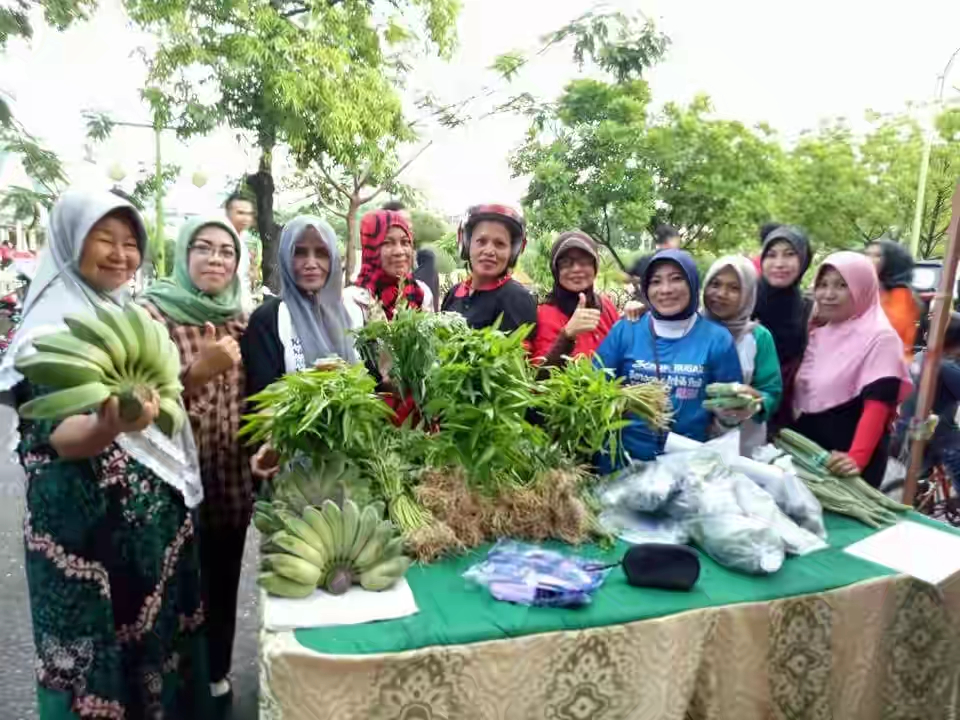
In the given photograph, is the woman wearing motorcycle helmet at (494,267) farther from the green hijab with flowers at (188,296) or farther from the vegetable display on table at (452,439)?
the green hijab with flowers at (188,296)

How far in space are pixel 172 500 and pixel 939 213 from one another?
18.8m

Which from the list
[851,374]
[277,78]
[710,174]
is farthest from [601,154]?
[851,374]

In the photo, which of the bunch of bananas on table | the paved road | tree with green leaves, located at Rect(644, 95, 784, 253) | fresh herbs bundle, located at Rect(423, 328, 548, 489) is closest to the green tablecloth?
the bunch of bananas on table

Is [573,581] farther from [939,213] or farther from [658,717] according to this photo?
[939,213]

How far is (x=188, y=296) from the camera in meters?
2.30

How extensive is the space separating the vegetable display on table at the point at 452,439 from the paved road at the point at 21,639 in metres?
1.27

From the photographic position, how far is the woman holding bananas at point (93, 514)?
69.7 inches

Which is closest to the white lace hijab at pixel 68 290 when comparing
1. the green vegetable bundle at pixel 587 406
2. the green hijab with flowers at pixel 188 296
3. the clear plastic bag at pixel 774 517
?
the green hijab with flowers at pixel 188 296

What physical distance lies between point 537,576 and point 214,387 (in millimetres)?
1311

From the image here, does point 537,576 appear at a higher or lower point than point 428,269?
lower

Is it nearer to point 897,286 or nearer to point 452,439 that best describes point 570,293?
point 452,439

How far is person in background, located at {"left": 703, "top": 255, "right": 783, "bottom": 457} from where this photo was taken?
8.58 feet

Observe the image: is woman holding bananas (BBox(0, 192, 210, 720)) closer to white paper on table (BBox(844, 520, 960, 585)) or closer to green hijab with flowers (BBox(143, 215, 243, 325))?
green hijab with flowers (BBox(143, 215, 243, 325))

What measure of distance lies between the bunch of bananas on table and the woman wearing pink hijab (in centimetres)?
166
